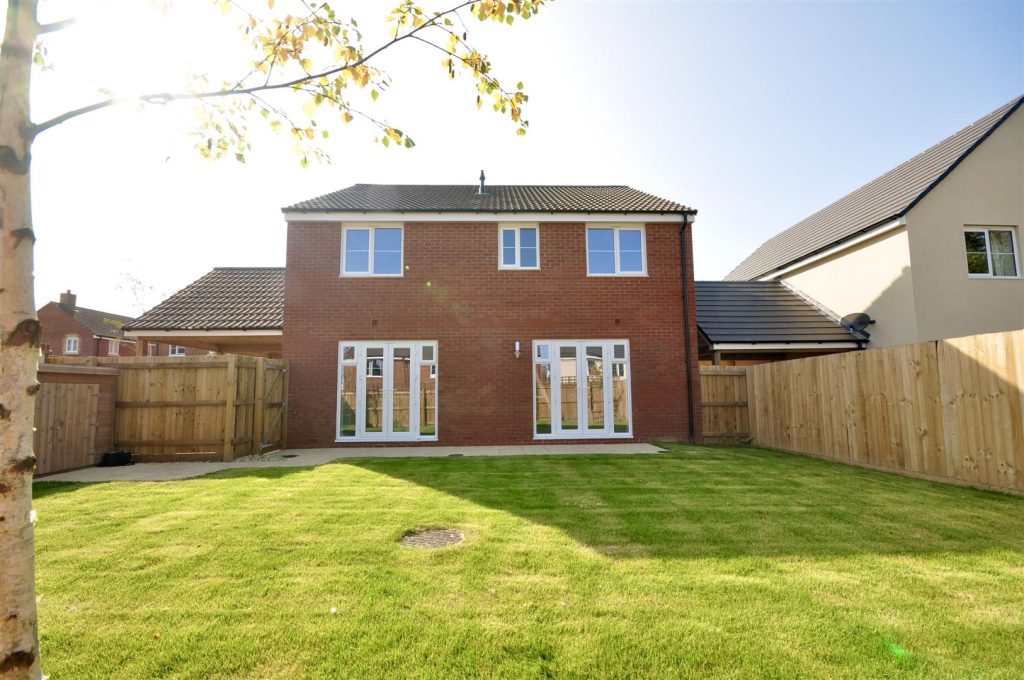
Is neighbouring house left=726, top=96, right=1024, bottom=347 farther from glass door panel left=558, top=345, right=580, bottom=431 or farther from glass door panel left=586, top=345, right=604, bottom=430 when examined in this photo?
glass door panel left=558, top=345, right=580, bottom=431

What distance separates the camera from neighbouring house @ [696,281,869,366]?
47.2 ft

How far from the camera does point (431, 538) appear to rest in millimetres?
4648

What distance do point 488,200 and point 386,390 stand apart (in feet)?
20.7

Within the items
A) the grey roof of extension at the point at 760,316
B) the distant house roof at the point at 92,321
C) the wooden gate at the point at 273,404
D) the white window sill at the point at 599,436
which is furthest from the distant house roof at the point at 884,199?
the distant house roof at the point at 92,321

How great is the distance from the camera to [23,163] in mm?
2215

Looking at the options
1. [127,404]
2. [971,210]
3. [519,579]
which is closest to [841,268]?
[971,210]

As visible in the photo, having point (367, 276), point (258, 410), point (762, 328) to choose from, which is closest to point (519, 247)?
point (367, 276)

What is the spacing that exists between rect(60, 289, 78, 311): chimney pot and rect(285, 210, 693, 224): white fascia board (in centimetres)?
3449

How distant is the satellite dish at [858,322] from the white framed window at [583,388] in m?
7.41

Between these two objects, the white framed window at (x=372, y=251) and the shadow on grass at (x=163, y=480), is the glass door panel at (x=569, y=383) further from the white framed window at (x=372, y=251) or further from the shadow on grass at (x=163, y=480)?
the shadow on grass at (x=163, y=480)

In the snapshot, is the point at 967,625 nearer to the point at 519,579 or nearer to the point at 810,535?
the point at 810,535

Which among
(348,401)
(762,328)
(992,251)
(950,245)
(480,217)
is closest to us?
(348,401)

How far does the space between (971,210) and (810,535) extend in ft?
46.5

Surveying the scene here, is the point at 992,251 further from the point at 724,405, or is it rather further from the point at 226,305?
the point at 226,305
